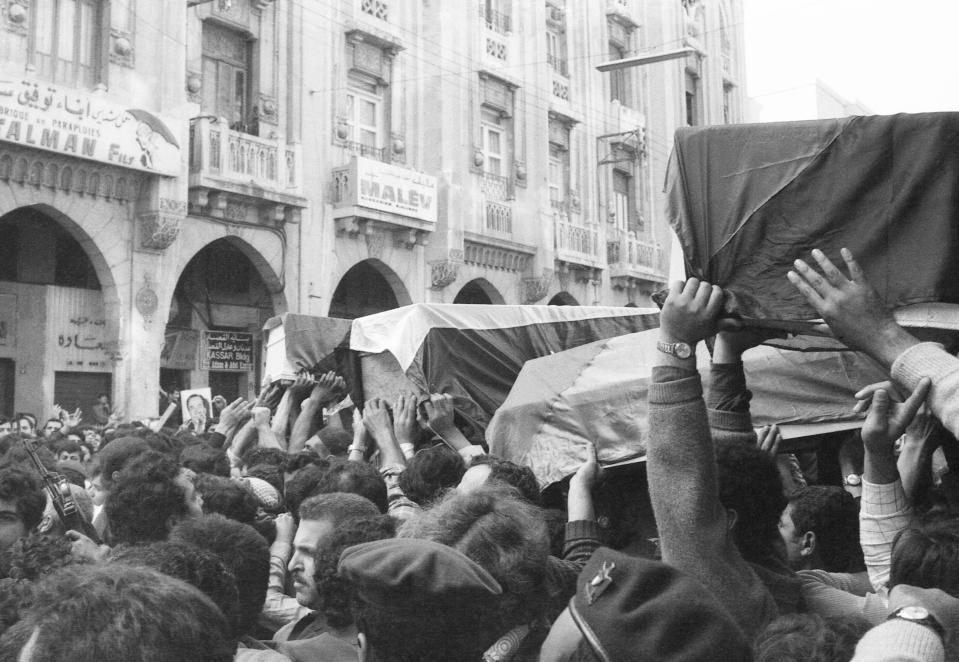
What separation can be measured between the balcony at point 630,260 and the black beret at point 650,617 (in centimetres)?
2241

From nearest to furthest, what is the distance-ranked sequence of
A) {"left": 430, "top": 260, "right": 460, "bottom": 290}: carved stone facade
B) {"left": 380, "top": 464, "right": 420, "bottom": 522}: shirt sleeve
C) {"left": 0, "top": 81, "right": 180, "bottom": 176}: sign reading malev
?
{"left": 380, "top": 464, "right": 420, "bottom": 522}: shirt sleeve → {"left": 0, "top": 81, "right": 180, "bottom": 176}: sign reading malev → {"left": 430, "top": 260, "right": 460, "bottom": 290}: carved stone facade

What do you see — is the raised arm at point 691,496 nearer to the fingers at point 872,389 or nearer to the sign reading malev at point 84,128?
the fingers at point 872,389

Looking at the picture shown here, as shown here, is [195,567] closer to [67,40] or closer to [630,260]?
[67,40]

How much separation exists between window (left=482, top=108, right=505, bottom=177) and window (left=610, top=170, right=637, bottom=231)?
4.87 meters

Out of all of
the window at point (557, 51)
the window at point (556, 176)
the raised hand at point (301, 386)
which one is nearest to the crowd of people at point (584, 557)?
the raised hand at point (301, 386)

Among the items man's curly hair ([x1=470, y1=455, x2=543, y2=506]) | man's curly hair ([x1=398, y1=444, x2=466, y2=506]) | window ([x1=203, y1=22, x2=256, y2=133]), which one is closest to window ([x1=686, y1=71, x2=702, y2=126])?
window ([x1=203, y1=22, x2=256, y2=133])

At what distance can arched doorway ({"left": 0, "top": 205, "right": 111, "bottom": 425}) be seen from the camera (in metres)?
13.9

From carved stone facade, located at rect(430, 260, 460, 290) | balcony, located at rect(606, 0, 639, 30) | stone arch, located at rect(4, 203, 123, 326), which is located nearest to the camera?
stone arch, located at rect(4, 203, 123, 326)

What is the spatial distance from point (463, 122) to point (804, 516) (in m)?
16.8

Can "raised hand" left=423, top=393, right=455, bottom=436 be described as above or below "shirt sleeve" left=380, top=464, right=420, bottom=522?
above

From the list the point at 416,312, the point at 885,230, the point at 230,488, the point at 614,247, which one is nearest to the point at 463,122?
the point at 614,247

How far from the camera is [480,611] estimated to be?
1.84m

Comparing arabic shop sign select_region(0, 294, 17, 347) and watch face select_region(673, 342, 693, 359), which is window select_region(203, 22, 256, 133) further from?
watch face select_region(673, 342, 693, 359)

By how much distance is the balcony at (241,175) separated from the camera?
14.7 m
